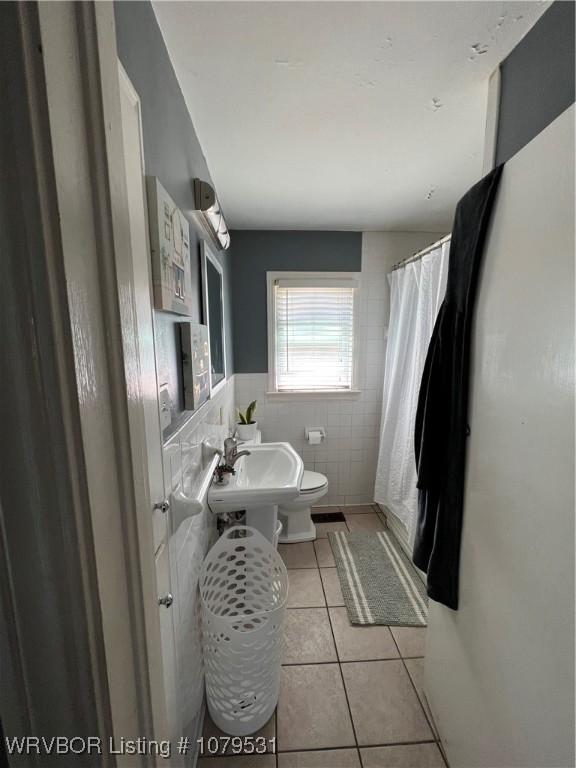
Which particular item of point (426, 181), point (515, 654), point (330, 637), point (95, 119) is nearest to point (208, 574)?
point (330, 637)

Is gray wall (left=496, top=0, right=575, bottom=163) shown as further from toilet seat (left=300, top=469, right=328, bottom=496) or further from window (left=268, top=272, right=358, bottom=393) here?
toilet seat (left=300, top=469, right=328, bottom=496)

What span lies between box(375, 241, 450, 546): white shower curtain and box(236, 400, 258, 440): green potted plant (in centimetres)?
102

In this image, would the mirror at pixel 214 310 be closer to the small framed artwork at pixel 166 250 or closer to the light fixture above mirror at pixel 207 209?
the light fixture above mirror at pixel 207 209

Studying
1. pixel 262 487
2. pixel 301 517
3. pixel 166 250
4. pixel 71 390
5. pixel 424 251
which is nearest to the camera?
pixel 71 390

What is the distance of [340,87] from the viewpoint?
3.43 feet

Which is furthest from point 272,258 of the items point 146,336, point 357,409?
point 146,336

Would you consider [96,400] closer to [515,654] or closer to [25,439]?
[25,439]

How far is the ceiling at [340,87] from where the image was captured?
82 cm

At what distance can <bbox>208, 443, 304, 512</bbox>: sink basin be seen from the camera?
4.36ft

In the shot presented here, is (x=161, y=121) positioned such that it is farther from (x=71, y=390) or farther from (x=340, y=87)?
(x=71, y=390)

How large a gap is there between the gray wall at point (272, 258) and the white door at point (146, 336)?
6.00 ft

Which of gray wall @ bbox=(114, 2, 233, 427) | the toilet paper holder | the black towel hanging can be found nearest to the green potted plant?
the toilet paper holder

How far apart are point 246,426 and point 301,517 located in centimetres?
77

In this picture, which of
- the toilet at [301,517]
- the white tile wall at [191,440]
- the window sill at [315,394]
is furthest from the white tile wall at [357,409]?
the white tile wall at [191,440]
